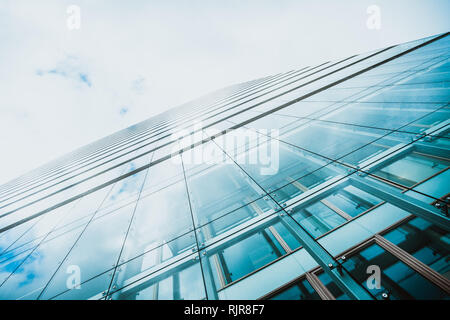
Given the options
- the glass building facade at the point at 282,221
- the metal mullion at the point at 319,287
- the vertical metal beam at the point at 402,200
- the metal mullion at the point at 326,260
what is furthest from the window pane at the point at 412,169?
the metal mullion at the point at 319,287

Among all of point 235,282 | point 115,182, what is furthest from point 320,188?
point 115,182

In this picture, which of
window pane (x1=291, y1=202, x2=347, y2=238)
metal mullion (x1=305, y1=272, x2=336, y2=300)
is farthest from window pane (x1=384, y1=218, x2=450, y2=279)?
metal mullion (x1=305, y1=272, x2=336, y2=300)

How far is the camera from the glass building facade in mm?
3064

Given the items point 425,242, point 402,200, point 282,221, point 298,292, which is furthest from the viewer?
point 282,221

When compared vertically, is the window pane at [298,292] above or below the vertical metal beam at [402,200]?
below

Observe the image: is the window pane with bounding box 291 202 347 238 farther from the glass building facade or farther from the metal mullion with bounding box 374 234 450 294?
the metal mullion with bounding box 374 234 450 294

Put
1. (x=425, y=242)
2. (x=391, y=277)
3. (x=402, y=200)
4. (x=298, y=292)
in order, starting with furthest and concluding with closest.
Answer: (x=402, y=200), (x=298, y=292), (x=425, y=242), (x=391, y=277)

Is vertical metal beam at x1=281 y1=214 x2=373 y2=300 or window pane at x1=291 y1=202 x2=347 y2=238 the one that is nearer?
vertical metal beam at x1=281 y1=214 x2=373 y2=300

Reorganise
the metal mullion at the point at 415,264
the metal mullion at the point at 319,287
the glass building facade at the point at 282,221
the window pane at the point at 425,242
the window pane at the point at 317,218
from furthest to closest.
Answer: the window pane at the point at 317,218 → the glass building facade at the point at 282,221 → the metal mullion at the point at 319,287 → the window pane at the point at 425,242 → the metal mullion at the point at 415,264

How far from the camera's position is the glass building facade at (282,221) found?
3064mm

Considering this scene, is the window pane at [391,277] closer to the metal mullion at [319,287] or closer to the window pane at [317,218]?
the metal mullion at [319,287]

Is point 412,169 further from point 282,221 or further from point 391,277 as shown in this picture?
point 282,221

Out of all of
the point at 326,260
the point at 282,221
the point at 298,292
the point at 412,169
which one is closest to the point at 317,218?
the point at 282,221

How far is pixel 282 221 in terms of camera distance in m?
4.16
